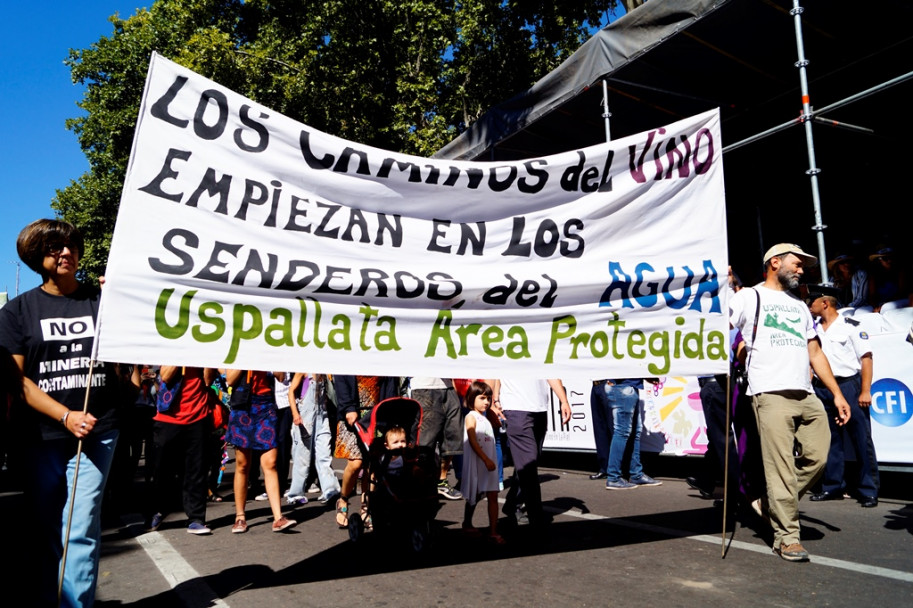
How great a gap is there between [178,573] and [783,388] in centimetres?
429

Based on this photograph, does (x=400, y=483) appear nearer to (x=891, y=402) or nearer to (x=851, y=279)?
(x=891, y=402)

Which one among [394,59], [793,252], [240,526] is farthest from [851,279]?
[394,59]

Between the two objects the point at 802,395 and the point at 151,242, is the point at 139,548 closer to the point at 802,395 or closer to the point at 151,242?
the point at 151,242

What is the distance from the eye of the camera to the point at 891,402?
688cm

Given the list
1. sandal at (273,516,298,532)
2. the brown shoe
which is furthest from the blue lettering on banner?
sandal at (273,516,298,532)

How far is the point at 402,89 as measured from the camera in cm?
2047

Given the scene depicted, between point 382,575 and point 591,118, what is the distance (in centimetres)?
970

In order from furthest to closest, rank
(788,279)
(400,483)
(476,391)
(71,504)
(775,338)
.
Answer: (476,391), (400,483), (788,279), (775,338), (71,504)

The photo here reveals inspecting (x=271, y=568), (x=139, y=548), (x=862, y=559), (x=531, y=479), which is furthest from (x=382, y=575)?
(x=862, y=559)

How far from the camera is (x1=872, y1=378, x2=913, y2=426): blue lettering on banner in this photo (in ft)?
22.0

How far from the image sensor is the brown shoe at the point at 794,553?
4.52 metres

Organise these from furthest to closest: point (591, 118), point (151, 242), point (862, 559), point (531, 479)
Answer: point (591, 118)
point (531, 479)
point (862, 559)
point (151, 242)

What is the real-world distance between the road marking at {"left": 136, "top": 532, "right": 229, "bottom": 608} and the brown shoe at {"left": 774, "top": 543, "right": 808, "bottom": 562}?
11.2ft

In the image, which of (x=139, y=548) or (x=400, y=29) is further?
(x=400, y=29)
